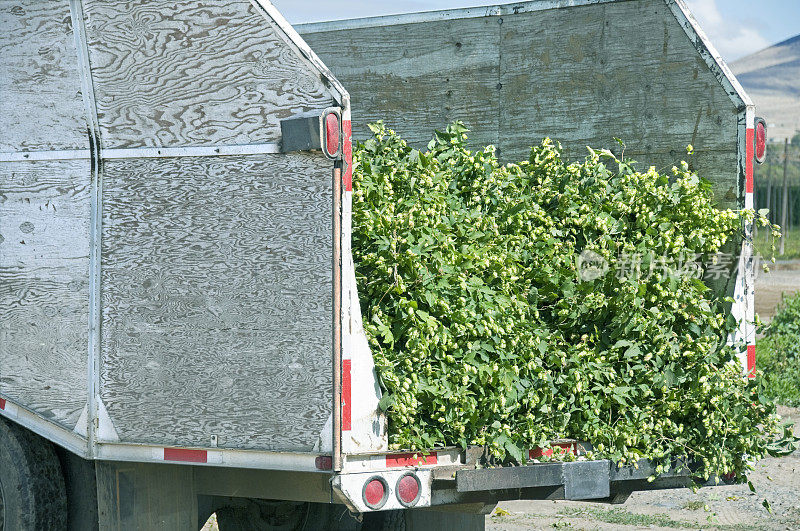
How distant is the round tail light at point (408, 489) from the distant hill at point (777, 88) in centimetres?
12390

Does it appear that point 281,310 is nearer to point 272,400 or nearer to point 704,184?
point 272,400

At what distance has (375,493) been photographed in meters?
3.58

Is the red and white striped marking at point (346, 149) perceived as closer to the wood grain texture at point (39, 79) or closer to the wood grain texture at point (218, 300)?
the wood grain texture at point (218, 300)

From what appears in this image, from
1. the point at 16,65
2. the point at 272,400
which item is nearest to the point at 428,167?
the point at 272,400

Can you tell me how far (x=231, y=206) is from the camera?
3572 mm

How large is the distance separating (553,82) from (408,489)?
2486 millimetres

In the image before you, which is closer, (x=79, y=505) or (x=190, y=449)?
(x=190, y=449)

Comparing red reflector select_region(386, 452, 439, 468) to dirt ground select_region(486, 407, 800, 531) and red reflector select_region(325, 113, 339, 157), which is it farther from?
dirt ground select_region(486, 407, 800, 531)

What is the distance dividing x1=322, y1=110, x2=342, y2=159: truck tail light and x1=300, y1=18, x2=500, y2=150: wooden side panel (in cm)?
211

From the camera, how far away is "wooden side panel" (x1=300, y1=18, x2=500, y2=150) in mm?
5426

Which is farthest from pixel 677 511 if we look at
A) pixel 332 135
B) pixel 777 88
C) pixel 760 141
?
pixel 777 88

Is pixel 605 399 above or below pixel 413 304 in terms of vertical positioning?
below

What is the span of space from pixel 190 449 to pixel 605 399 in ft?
5.52

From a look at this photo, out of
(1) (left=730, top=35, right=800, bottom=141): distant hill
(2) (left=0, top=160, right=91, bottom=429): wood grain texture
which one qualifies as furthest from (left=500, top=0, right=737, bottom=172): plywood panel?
(1) (left=730, top=35, right=800, bottom=141): distant hill
